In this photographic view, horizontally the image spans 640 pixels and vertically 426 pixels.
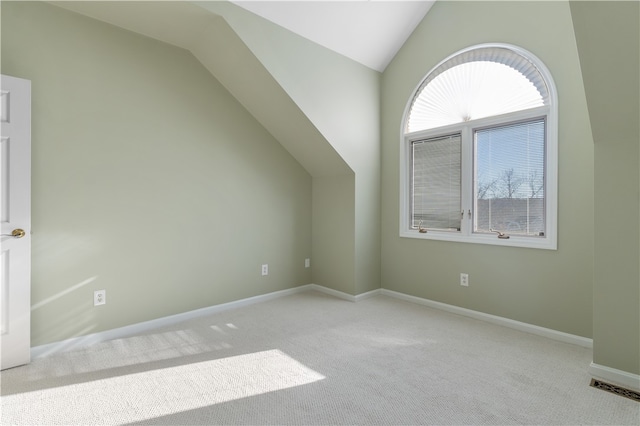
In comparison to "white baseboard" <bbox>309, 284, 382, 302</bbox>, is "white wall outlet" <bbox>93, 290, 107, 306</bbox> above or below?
above

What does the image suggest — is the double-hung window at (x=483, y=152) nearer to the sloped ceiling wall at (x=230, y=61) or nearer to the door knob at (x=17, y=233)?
the sloped ceiling wall at (x=230, y=61)

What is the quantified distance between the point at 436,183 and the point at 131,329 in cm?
324

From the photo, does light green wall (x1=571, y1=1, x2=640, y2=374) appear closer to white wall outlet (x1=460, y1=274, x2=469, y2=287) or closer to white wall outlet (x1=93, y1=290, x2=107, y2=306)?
white wall outlet (x1=460, y1=274, x2=469, y2=287)

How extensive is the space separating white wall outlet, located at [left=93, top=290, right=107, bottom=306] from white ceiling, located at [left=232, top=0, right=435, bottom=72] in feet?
8.53

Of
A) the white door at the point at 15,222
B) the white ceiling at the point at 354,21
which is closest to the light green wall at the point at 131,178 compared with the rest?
the white door at the point at 15,222

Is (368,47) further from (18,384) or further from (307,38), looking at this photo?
(18,384)

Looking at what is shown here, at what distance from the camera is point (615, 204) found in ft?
6.84

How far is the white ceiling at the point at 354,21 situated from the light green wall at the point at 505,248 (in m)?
0.16

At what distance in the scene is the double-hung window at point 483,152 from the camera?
2914mm

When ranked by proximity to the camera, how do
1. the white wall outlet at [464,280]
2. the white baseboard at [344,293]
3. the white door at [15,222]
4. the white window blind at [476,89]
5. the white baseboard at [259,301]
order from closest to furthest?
1. the white door at [15,222]
2. the white baseboard at [259,301]
3. the white window blind at [476,89]
4. the white wall outlet at [464,280]
5. the white baseboard at [344,293]

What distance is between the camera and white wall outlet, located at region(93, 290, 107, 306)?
2731 mm

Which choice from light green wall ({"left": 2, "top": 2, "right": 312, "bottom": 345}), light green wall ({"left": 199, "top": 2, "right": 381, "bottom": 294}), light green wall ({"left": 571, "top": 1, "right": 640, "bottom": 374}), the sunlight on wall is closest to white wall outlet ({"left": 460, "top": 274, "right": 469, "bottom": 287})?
light green wall ({"left": 199, "top": 2, "right": 381, "bottom": 294})

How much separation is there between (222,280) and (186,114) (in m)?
1.68

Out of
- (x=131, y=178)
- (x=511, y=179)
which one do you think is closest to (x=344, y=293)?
(x=511, y=179)
